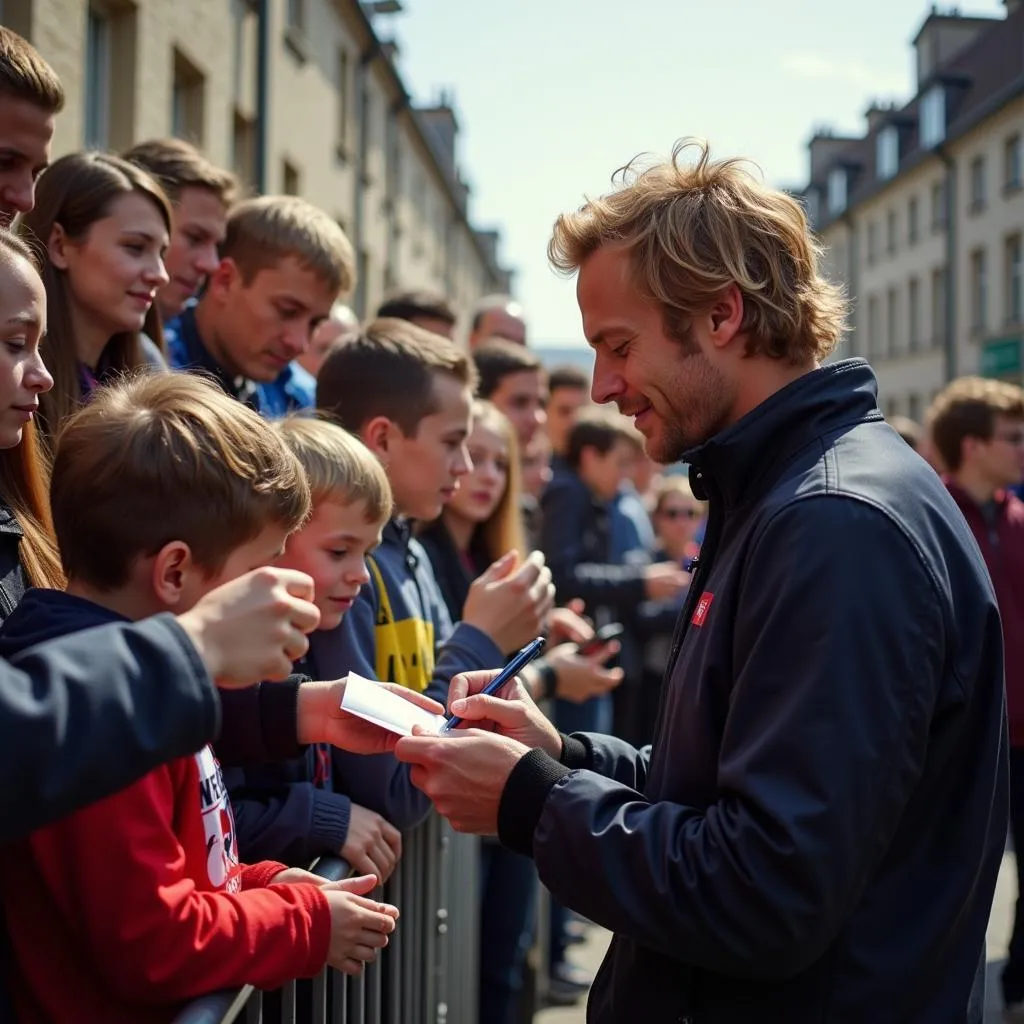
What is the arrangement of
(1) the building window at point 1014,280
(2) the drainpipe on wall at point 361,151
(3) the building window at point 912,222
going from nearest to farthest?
(2) the drainpipe on wall at point 361,151 → (1) the building window at point 1014,280 → (3) the building window at point 912,222

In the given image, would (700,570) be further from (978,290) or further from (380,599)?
(978,290)

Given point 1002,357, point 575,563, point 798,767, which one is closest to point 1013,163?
point 1002,357

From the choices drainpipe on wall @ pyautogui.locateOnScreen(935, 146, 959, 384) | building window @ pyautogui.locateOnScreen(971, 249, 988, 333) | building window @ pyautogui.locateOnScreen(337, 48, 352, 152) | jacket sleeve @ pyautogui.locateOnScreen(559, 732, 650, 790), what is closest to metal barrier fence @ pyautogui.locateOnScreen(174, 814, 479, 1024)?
jacket sleeve @ pyautogui.locateOnScreen(559, 732, 650, 790)

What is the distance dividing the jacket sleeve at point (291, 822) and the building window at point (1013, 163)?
32521mm

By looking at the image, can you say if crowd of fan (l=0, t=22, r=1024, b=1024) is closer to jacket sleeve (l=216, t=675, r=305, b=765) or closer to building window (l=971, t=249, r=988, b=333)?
jacket sleeve (l=216, t=675, r=305, b=765)

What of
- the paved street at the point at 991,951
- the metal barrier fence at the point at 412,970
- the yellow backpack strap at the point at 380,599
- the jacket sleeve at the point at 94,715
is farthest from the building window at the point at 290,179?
the jacket sleeve at the point at 94,715

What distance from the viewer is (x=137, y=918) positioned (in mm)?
1687

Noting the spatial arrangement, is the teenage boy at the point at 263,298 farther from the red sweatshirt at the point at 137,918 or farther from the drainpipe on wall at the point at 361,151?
the drainpipe on wall at the point at 361,151

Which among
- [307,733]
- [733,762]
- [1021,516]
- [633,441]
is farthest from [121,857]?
[633,441]

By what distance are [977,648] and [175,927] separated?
4.01ft

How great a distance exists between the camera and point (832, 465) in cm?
191

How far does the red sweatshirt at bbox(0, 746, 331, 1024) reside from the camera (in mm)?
1688

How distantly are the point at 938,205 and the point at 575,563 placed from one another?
34972mm

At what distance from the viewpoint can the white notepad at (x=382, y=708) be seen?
2.11 m
